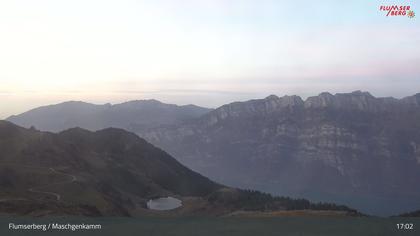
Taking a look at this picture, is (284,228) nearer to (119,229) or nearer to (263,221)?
(263,221)

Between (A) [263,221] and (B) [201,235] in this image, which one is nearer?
(B) [201,235]

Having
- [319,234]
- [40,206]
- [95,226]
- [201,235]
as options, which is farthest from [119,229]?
[40,206]

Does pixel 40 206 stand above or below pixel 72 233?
below

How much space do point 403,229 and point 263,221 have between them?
13.5m

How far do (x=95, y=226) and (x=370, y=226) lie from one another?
27.2 meters

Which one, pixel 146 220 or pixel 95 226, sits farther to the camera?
pixel 146 220

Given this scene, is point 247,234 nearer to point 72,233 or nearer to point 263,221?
point 263,221

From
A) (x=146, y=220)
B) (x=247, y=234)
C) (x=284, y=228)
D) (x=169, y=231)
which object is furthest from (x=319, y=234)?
(x=146, y=220)

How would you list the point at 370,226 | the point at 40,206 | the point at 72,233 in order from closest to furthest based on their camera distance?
the point at 72,233 < the point at 370,226 < the point at 40,206

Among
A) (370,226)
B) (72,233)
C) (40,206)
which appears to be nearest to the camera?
(72,233)

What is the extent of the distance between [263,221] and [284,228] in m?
3.06

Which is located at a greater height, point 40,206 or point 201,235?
point 201,235

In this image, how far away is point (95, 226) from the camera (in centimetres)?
4878

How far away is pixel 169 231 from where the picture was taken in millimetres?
48969
